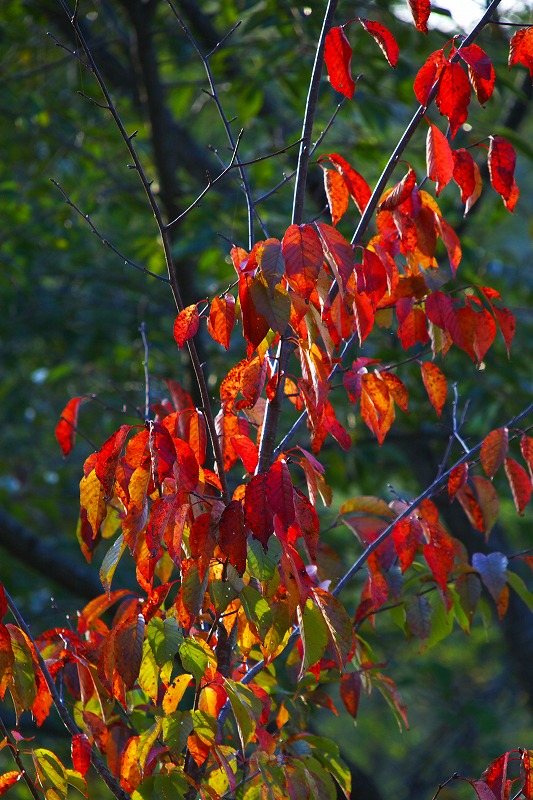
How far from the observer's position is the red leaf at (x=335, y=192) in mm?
1364

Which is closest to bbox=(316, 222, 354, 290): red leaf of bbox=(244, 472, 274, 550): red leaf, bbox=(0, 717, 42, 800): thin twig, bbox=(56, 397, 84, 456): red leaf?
bbox=(244, 472, 274, 550): red leaf

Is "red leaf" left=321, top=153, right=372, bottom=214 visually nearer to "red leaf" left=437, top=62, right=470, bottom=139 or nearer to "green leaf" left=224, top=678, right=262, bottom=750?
"red leaf" left=437, top=62, right=470, bottom=139

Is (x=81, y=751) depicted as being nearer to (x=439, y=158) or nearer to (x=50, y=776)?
(x=50, y=776)

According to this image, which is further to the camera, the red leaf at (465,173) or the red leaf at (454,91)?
the red leaf at (465,173)

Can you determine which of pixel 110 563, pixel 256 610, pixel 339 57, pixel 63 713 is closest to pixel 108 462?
pixel 110 563

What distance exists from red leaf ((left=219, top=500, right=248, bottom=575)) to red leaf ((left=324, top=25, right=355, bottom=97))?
2.06 ft

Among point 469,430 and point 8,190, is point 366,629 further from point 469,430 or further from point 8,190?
point 8,190

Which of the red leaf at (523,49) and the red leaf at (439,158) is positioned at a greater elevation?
the red leaf at (523,49)

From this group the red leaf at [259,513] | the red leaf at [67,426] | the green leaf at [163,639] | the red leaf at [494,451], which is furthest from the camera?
the red leaf at [67,426]

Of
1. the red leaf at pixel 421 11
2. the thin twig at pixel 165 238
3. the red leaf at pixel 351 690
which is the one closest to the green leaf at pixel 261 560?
the thin twig at pixel 165 238

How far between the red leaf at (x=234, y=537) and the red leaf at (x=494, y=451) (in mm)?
493

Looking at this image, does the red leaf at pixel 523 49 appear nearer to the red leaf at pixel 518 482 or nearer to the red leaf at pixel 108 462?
the red leaf at pixel 518 482

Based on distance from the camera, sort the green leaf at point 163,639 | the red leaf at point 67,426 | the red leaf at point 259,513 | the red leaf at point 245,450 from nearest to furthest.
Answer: the red leaf at point 259,513 → the green leaf at point 163,639 → the red leaf at point 245,450 → the red leaf at point 67,426

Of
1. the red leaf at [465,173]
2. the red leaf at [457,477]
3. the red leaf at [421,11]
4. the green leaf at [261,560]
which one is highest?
the red leaf at [421,11]
